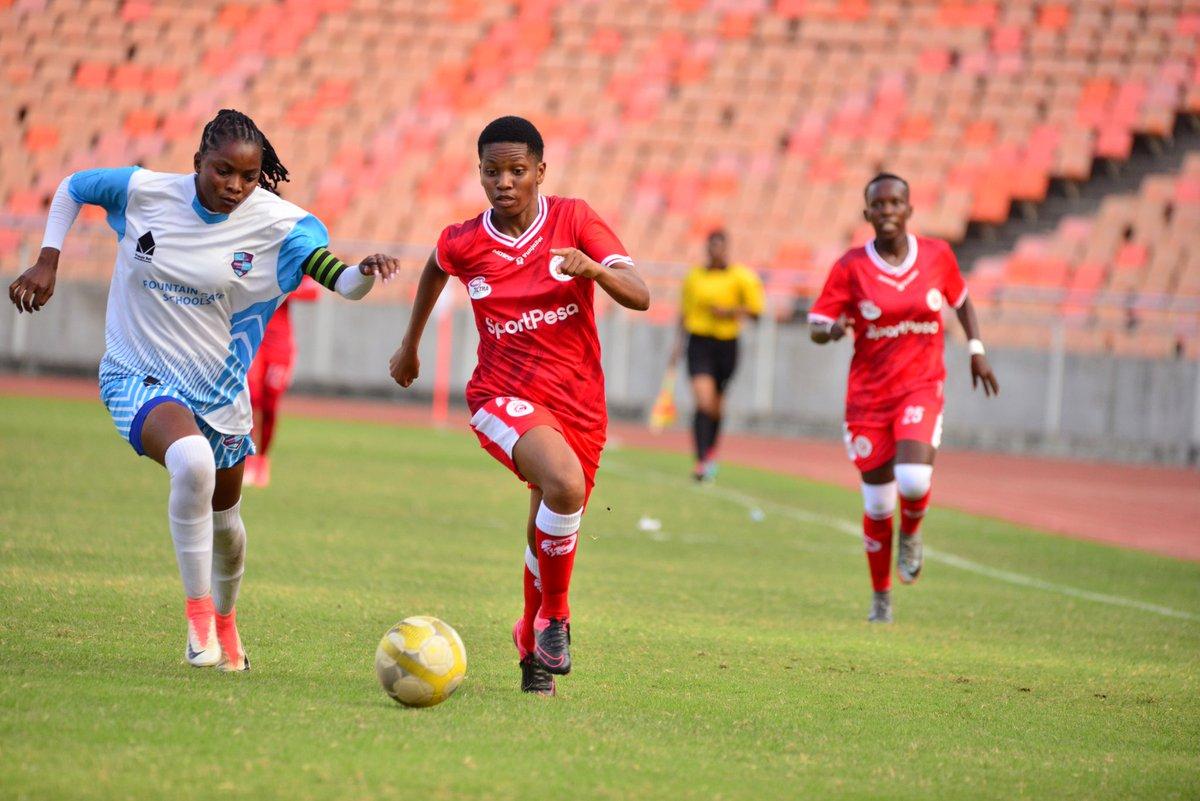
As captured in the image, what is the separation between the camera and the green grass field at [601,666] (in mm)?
4902

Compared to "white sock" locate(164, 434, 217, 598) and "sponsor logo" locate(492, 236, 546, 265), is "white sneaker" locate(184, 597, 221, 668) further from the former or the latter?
"sponsor logo" locate(492, 236, 546, 265)

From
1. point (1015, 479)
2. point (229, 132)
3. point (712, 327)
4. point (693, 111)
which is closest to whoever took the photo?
point (229, 132)

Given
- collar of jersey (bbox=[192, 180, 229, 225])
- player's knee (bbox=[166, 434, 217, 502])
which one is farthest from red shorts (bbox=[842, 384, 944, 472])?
player's knee (bbox=[166, 434, 217, 502])

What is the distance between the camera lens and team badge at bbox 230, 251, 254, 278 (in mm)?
6453

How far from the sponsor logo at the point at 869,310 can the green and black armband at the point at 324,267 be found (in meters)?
3.93

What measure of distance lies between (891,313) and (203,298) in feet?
14.4

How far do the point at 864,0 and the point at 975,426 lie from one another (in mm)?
9851

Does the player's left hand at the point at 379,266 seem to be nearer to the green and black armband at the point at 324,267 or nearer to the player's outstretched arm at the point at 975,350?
the green and black armband at the point at 324,267

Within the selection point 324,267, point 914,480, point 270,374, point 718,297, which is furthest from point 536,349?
point 718,297

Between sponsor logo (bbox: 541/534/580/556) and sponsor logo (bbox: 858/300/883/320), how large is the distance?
374 centimetres

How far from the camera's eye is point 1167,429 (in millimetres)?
24219

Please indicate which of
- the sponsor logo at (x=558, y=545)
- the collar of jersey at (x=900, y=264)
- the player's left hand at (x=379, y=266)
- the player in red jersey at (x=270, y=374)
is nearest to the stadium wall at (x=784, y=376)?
the player in red jersey at (x=270, y=374)

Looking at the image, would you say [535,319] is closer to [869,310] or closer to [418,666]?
[418,666]

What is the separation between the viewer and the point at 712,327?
59.1 ft
